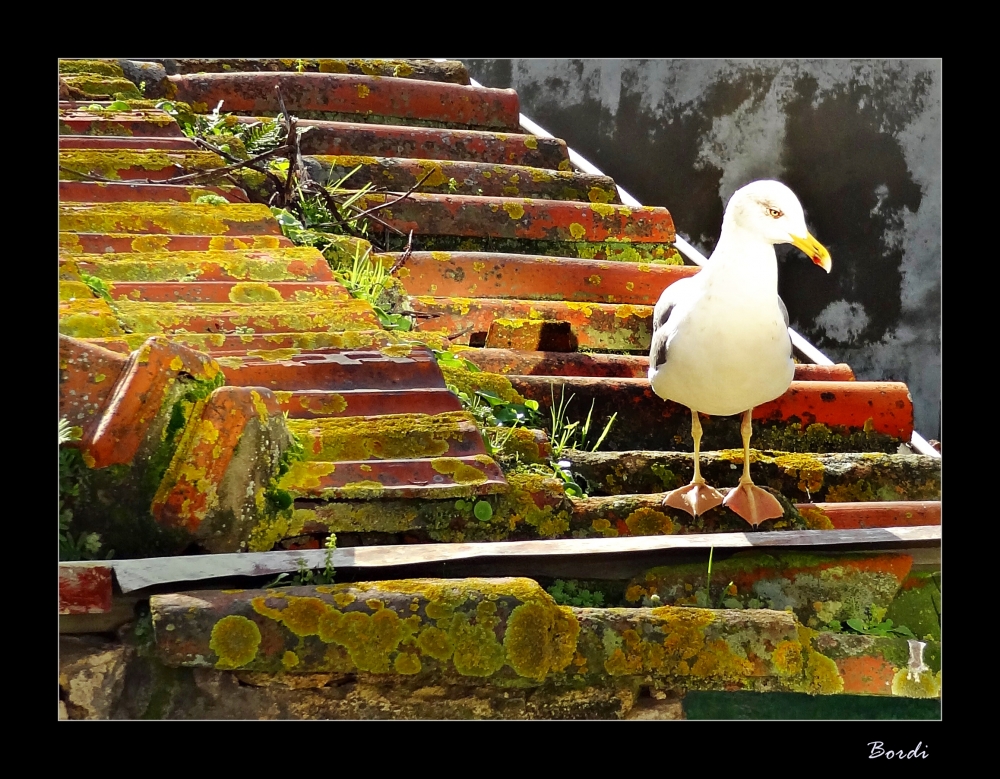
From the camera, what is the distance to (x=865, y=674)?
8.76 feet

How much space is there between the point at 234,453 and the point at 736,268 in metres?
1.29

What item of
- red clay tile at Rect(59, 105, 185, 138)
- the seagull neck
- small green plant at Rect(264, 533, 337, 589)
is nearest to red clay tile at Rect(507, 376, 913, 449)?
the seagull neck

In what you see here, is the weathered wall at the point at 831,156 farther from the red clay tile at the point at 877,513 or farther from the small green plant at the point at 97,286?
the small green plant at the point at 97,286

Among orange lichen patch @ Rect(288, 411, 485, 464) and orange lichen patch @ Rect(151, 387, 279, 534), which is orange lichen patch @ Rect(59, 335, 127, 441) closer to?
orange lichen patch @ Rect(151, 387, 279, 534)

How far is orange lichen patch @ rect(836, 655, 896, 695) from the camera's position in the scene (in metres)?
2.64

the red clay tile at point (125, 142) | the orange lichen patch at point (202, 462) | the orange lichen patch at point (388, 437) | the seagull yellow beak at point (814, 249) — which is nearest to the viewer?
the orange lichen patch at point (202, 462)

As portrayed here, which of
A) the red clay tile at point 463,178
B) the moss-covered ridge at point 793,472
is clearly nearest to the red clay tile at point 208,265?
the red clay tile at point 463,178

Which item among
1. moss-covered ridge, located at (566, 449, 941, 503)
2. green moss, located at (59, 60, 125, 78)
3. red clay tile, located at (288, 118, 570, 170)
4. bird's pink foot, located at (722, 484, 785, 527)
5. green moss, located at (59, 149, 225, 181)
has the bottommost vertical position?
bird's pink foot, located at (722, 484, 785, 527)

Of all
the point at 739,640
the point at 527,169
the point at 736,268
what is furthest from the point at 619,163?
the point at 739,640

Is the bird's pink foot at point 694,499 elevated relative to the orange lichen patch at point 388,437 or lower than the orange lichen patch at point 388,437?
lower

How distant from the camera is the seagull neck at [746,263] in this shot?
272 cm

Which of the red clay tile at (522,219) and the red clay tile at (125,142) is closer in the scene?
the red clay tile at (125,142)

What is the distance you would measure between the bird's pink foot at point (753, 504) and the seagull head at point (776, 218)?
59 cm

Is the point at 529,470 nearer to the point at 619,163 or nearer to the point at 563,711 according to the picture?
the point at 563,711
